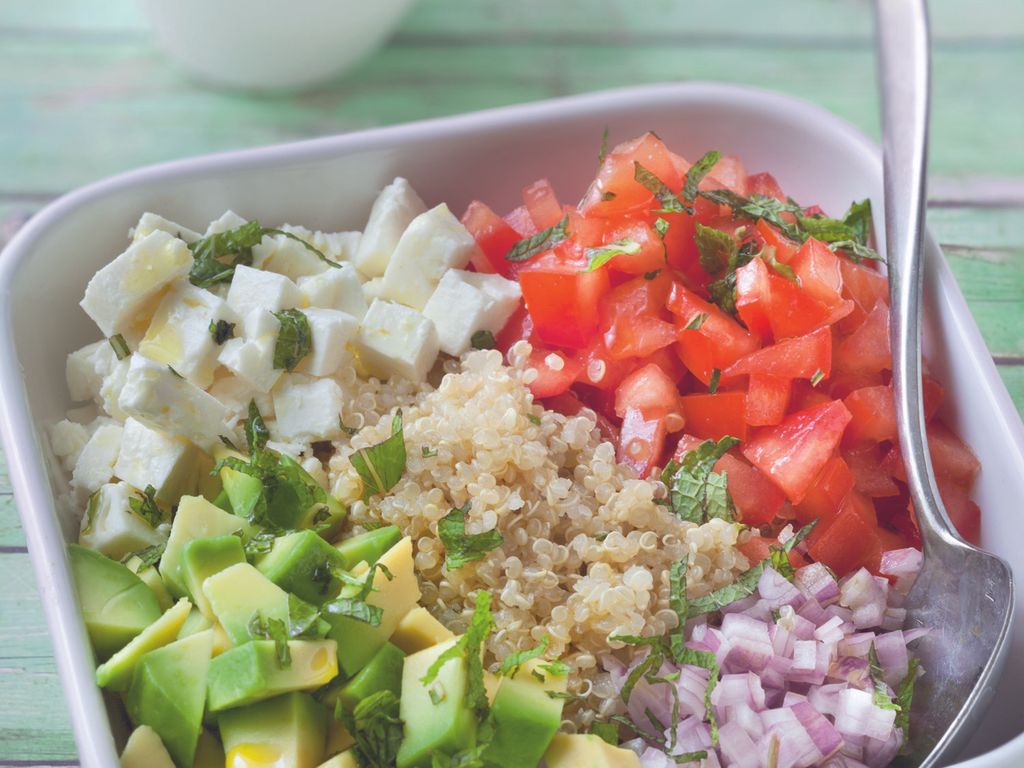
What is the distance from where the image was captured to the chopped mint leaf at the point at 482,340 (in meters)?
1.72

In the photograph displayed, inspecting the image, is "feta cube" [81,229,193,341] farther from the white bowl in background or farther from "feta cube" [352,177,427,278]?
the white bowl in background

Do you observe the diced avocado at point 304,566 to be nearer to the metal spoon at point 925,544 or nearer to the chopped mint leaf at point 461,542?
the chopped mint leaf at point 461,542

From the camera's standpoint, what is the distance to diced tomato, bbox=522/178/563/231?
186 centimetres

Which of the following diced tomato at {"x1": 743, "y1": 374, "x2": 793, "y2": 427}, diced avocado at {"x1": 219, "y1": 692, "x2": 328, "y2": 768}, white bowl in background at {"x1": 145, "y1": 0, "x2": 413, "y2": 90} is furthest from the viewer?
white bowl in background at {"x1": 145, "y1": 0, "x2": 413, "y2": 90}

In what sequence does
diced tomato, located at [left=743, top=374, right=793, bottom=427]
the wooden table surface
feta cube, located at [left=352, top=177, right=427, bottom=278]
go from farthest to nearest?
the wooden table surface, feta cube, located at [left=352, top=177, right=427, bottom=278], diced tomato, located at [left=743, top=374, right=793, bottom=427]

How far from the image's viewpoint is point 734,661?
1.39 meters

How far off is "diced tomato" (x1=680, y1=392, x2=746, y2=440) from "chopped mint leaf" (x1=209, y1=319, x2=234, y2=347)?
68cm

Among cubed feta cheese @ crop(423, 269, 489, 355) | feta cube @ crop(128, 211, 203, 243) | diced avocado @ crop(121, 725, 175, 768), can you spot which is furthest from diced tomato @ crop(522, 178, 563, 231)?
diced avocado @ crop(121, 725, 175, 768)

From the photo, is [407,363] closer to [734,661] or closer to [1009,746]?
[734,661]

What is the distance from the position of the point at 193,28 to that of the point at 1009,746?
A: 2018mm

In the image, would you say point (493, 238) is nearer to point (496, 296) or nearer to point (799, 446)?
point (496, 296)

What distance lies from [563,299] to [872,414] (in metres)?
0.49

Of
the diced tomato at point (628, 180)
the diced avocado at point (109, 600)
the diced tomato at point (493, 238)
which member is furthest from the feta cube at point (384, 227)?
the diced avocado at point (109, 600)

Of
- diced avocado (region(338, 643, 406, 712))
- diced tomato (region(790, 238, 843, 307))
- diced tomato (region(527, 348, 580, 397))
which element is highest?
diced tomato (region(790, 238, 843, 307))
